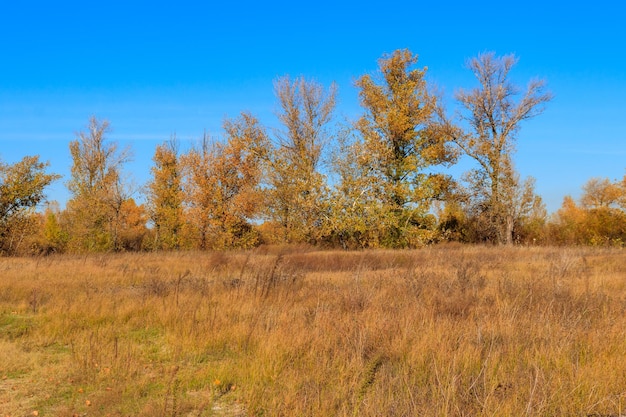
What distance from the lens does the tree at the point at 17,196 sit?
75.6 feet

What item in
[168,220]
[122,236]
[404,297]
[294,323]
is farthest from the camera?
[122,236]

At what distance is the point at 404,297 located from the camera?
719 centimetres

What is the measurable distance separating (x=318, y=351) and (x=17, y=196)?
82.9 feet

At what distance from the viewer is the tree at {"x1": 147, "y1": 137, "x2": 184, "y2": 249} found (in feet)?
102

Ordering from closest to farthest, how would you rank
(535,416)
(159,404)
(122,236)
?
(535,416) < (159,404) < (122,236)

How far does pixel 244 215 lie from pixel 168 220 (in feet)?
24.1

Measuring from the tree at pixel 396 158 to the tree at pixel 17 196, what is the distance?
18.0 metres

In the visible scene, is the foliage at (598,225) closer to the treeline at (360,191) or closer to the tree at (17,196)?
the treeline at (360,191)

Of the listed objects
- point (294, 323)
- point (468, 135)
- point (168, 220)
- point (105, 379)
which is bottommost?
point (105, 379)

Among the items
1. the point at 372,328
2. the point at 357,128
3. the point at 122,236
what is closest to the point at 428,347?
the point at 372,328

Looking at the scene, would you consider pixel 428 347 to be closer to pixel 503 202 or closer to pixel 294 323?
pixel 294 323

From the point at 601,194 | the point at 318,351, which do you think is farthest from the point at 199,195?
the point at 601,194

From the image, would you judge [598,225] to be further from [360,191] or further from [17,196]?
[17,196]

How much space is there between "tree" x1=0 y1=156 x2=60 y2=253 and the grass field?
18076 millimetres
